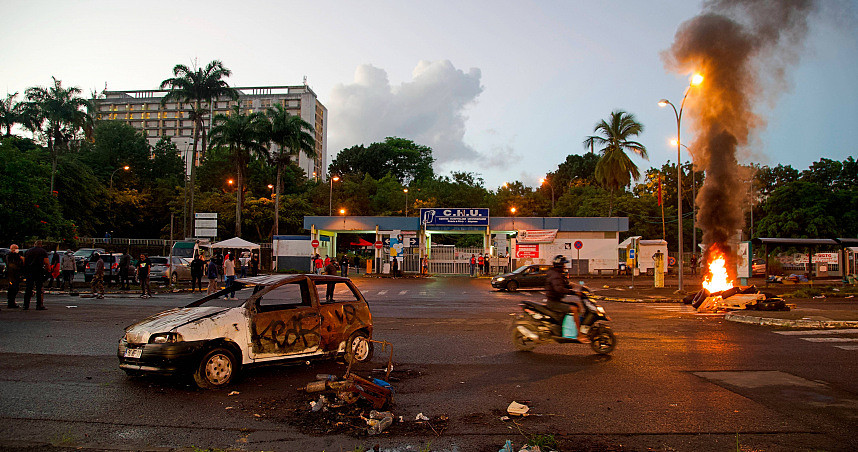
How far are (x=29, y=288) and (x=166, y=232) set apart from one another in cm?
4520

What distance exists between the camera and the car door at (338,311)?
8.07m

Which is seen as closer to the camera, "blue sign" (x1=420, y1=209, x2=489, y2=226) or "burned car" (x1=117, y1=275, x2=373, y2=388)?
"burned car" (x1=117, y1=275, x2=373, y2=388)

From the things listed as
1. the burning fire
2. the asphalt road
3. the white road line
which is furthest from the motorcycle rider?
the burning fire

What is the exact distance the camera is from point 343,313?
27.5 feet

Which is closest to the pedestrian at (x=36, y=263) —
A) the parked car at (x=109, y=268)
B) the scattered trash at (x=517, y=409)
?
the parked car at (x=109, y=268)

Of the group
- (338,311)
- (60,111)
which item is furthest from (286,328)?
(60,111)

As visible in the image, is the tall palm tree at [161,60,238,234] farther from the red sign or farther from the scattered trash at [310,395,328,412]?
the scattered trash at [310,395,328,412]

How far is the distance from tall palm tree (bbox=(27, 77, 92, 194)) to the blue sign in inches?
1588

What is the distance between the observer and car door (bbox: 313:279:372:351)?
26.5ft

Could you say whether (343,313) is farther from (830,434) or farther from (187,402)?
(830,434)

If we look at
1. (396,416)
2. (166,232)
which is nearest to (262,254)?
(166,232)

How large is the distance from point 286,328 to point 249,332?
534 millimetres

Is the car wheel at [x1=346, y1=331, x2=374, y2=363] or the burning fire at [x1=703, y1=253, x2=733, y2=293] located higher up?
the burning fire at [x1=703, y1=253, x2=733, y2=293]

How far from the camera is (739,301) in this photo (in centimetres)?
1644
